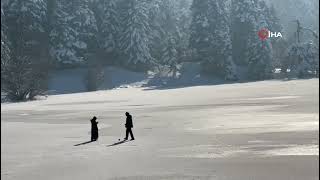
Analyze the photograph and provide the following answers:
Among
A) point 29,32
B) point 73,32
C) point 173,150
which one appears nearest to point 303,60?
point 73,32

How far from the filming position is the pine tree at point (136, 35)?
78.6 m

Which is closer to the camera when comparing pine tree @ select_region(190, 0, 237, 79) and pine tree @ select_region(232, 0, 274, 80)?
pine tree @ select_region(190, 0, 237, 79)

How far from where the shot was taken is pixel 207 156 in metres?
15.2

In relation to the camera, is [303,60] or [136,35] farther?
[136,35]

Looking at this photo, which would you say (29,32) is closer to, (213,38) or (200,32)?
(200,32)

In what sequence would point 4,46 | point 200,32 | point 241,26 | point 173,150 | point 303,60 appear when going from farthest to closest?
point 241,26 < point 200,32 < point 303,60 < point 4,46 < point 173,150

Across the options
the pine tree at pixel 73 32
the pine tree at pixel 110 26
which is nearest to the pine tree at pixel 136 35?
the pine tree at pixel 110 26

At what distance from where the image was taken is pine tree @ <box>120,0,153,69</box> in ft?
258

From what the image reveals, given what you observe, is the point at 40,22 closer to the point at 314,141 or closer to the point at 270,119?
the point at 270,119

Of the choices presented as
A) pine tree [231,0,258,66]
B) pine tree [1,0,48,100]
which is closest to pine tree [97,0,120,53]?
pine tree [1,0,48,100]

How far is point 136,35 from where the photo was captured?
262ft

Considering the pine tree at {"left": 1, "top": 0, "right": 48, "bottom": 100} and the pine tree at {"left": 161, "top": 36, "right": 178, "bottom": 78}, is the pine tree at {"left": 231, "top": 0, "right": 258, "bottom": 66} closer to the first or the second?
the pine tree at {"left": 161, "top": 36, "right": 178, "bottom": 78}

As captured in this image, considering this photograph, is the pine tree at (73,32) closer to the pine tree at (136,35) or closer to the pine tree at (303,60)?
the pine tree at (136,35)

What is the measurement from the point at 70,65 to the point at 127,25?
9727 millimetres
